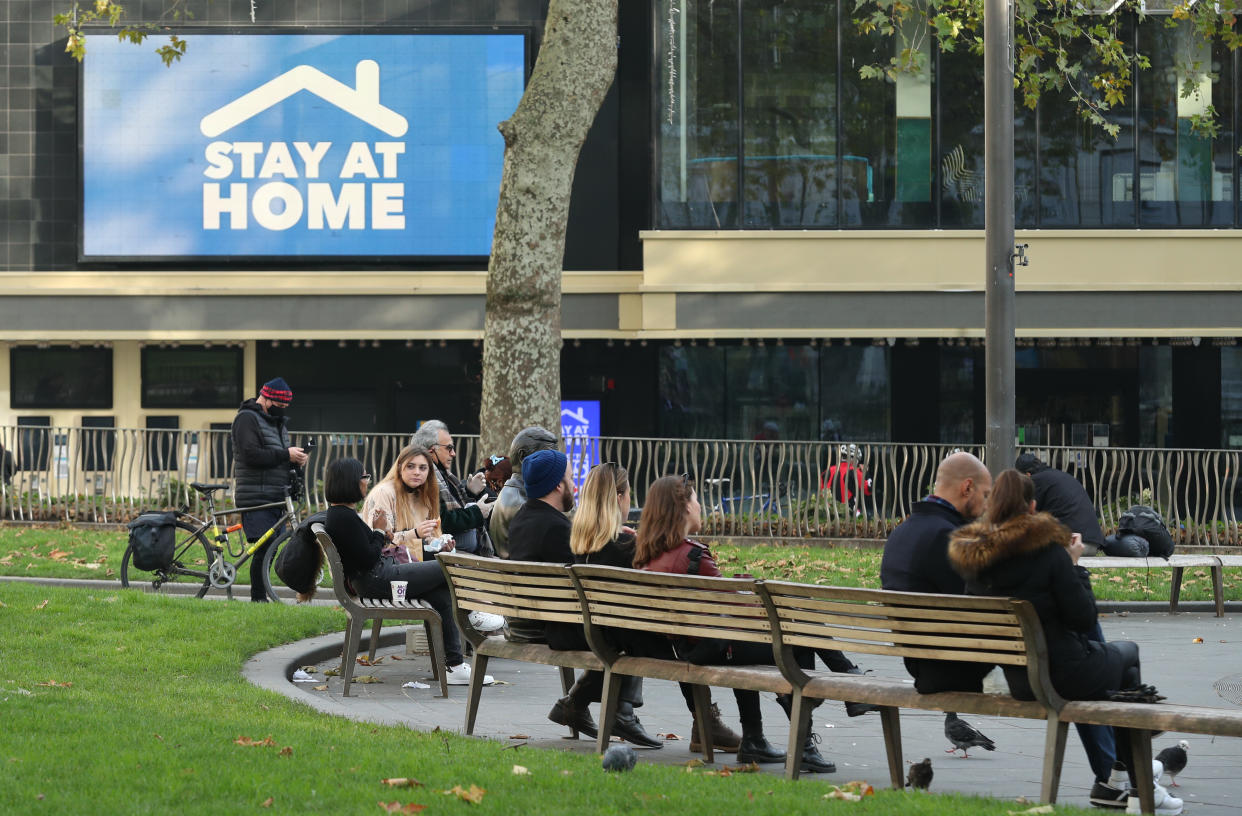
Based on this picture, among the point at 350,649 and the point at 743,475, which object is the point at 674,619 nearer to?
the point at 350,649

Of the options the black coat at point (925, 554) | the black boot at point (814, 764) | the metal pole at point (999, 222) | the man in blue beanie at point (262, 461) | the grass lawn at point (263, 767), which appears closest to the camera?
the grass lawn at point (263, 767)

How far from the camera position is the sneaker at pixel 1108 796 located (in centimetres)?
611

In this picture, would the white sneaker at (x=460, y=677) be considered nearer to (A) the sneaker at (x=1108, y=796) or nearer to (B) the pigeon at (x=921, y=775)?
(B) the pigeon at (x=921, y=775)

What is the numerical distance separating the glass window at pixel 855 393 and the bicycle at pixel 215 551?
519 inches

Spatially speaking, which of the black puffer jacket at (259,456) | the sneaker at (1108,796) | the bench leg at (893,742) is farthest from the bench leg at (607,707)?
the black puffer jacket at (259,456)

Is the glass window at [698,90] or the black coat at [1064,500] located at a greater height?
the glass window at [698,90]

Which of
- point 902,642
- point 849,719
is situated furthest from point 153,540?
point 902,642

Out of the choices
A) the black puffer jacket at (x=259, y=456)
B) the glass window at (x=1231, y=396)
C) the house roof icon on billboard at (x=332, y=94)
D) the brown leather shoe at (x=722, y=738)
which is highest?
the house roof icon on billboard at (x=332, y=94)

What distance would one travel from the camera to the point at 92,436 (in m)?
20.9

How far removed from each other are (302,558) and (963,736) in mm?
4158

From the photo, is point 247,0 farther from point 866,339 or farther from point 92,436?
point 866,339

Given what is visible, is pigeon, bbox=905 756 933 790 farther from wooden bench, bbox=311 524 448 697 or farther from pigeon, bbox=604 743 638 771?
wooden bench, bbox=311 524 448 697

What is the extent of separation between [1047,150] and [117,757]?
796 inches

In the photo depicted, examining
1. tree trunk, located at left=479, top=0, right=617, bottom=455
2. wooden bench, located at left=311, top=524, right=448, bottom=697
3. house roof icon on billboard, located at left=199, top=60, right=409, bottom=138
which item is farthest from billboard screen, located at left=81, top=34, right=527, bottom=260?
wooden bench, located at left=311, top=524, right=448, bottom=697
